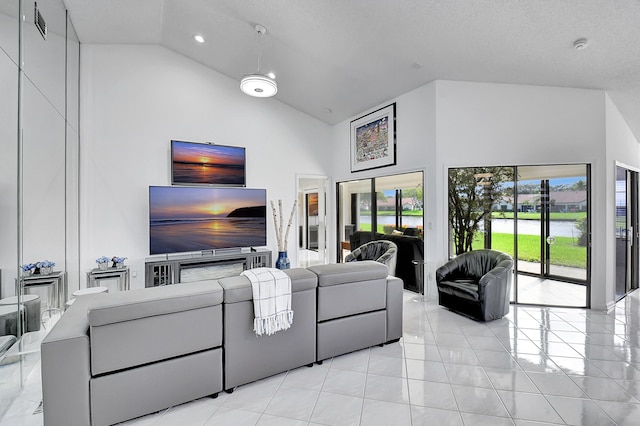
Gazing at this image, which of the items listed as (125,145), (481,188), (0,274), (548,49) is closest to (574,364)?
(481,188)

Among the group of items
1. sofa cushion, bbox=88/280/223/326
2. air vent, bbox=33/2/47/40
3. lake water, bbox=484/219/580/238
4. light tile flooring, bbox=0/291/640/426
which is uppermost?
air vent, bbox=33/2/47/40

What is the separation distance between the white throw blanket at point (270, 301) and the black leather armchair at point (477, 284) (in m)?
2.47

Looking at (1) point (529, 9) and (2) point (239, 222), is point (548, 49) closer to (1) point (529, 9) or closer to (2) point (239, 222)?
(1) point (529, 9)

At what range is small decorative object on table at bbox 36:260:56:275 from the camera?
9.60 ft

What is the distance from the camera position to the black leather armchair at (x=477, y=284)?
3600 millimetres

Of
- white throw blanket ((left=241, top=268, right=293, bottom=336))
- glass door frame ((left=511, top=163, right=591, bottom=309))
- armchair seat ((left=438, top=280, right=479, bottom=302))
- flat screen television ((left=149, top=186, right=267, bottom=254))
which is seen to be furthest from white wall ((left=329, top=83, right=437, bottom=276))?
white throw blanket ((left=241, top=268, right=293, bottom=336))

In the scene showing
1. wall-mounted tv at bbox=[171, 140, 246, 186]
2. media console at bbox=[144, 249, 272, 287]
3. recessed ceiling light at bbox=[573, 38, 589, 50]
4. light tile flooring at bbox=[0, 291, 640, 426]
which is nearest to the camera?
light tile flooring at bbox=[0, 291, 640, 426]

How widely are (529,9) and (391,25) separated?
1.30m

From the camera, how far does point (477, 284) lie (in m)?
3.93

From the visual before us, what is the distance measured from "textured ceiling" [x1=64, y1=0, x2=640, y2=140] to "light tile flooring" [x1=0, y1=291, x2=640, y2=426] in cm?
309

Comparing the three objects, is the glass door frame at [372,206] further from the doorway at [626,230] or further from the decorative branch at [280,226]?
the doorway at [626,230]

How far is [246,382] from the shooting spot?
229 cm

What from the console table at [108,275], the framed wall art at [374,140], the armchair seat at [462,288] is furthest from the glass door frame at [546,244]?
the console table at [108,275]

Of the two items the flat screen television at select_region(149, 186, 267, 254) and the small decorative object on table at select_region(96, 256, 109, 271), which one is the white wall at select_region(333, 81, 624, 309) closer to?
the flat screen television at select_region(149, 186, 267, 254)
